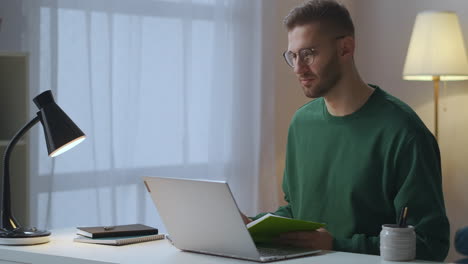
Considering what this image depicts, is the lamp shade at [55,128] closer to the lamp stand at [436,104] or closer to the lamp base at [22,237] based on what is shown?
the lamp base at [22,237]

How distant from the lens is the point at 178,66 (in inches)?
153

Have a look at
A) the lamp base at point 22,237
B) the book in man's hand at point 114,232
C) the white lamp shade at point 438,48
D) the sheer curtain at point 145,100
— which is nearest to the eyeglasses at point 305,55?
the book in man's hand at point 114,232

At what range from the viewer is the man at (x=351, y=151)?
7.50 feet

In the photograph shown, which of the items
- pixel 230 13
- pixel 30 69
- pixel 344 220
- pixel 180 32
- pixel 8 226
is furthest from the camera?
pixel 230 13

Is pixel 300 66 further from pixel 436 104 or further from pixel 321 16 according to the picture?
pixel 436 104

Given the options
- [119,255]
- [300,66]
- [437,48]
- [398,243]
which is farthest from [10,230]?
[437,48]

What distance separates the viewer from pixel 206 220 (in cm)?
204

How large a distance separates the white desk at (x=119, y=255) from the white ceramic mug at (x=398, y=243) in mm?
41

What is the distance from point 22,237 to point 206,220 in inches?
22.3

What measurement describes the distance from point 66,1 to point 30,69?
333mm

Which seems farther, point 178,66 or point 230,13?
point 230,13

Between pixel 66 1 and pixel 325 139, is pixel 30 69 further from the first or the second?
pixel 325 139

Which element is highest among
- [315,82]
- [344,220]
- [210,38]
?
[210,38]

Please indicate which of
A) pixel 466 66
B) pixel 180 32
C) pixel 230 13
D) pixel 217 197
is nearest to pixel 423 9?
pixel 466 66
